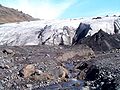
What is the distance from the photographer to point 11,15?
15512cm

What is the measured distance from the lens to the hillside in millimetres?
145637

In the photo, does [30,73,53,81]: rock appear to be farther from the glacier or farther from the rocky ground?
the glacier

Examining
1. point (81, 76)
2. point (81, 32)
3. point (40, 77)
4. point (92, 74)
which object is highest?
point (81, 32)

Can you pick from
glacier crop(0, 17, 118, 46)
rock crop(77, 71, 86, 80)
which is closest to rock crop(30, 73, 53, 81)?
rock crop(77, 71, 86, 80)

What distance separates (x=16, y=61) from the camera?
43406 mm

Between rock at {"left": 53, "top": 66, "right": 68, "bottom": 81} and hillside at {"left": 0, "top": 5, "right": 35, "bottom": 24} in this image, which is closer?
rock at {"left": 53, "top": 66, "right": 68, "bottom": 81}

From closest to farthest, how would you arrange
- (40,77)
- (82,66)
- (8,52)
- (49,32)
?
(40,77) → (82,66) → (8,52) → (49,32)

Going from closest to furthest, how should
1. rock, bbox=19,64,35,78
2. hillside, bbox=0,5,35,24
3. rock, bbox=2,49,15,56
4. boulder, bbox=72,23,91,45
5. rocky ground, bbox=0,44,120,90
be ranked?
rocky ground, bbox=0,44,120,90
rock, bbox=19,64,35,78
rock, bbox=2,49,15,56
boulder, bbox=72,23,91,45
hillside, bbox=0,5,35,24

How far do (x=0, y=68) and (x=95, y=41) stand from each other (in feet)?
78.3

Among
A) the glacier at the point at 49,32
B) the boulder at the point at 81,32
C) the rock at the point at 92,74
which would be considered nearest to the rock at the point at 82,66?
the rock at the point at 92,74

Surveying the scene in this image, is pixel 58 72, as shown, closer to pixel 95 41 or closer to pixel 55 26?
pixel 95 41

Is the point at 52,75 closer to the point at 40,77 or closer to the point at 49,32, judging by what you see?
the point at 40,77

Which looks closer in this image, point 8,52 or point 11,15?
point 8,52

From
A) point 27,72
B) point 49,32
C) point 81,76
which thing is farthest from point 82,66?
point 49,32
